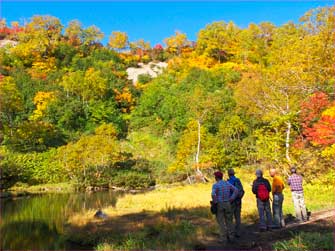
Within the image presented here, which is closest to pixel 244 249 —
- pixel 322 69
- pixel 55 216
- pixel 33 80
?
pixel 322 69

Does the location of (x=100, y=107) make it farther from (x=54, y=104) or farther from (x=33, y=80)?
(x=33, y=80)

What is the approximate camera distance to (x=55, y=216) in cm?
1886

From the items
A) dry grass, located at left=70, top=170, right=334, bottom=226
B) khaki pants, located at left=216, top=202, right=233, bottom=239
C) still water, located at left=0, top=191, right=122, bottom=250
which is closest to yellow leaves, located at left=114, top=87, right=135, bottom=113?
still water, located at left=0, top=191, right=122, bottom=250

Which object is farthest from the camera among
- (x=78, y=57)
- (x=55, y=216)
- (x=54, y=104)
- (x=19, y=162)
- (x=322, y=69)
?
(x=78, y=57)

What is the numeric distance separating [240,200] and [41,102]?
49715 millimetres

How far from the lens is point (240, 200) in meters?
9.91

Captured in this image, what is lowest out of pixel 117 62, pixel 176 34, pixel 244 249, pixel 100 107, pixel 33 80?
pixel 244 249

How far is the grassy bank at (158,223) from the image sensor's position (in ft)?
35.3

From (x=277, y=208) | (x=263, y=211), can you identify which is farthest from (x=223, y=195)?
(x=277, y=208)

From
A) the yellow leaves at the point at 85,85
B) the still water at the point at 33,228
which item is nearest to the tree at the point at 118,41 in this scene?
the yellow leaves at the point at 85,85

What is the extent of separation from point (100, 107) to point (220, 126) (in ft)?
72.1

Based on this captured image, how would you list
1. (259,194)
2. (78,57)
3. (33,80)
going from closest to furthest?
(259,194) < (33,80) < (78,57)

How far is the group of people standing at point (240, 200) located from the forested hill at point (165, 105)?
4112 millimetres

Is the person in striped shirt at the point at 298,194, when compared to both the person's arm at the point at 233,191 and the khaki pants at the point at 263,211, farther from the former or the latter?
the person's arm at the point at 233,191
